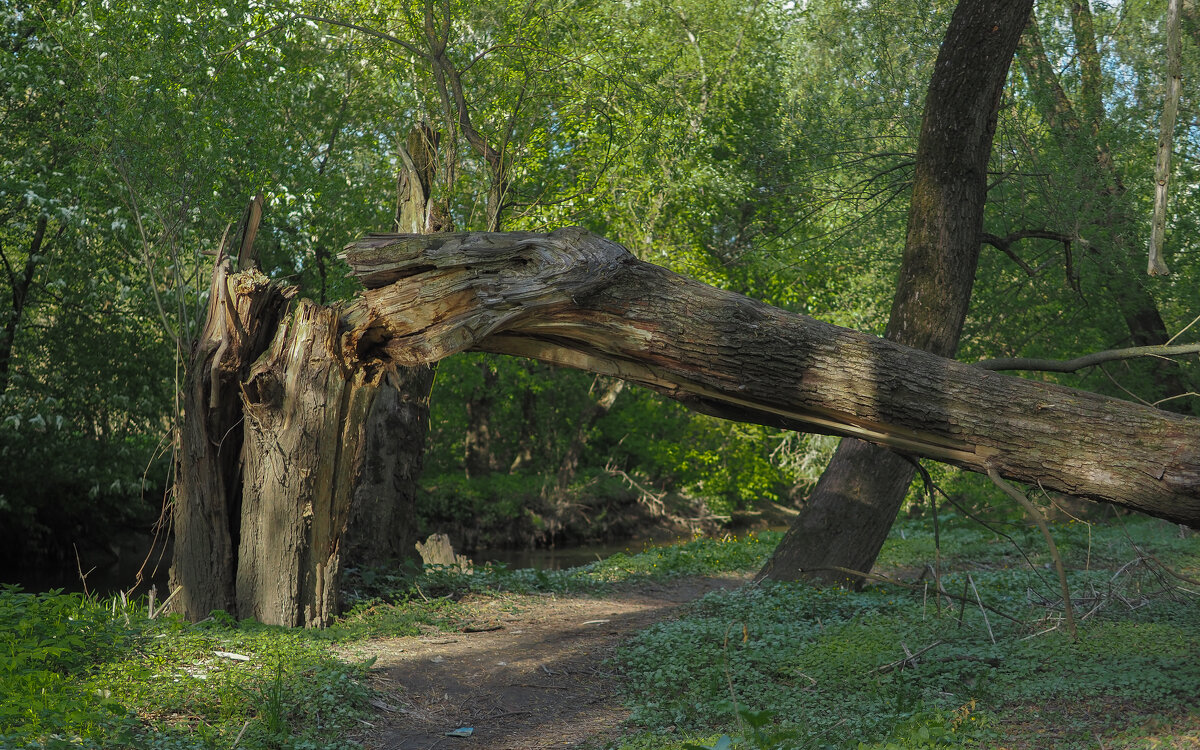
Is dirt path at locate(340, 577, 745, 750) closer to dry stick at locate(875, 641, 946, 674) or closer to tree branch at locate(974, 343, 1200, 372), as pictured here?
dry stick at locate(875, 641, 946, 674)

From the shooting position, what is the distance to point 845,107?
11.6 meters

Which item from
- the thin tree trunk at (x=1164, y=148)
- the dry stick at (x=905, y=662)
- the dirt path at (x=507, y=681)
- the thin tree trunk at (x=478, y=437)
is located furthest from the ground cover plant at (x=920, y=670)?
the thin tree trunk at (x=478, y=437)

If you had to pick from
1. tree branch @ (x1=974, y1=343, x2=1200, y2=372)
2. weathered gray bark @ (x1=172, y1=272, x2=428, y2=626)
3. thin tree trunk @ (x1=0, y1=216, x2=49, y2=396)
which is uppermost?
thin tree trunk @ (x1=0, y1=216, x2=49, y2=396)

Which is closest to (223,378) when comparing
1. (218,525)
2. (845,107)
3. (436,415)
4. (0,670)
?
(218,525)

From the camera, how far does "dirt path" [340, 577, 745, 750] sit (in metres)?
5.06

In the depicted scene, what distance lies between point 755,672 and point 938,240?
3.91m

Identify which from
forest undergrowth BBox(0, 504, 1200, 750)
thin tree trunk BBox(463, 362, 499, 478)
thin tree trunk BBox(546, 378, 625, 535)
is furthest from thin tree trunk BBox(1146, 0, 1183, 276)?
thin tree trunk BBox(463, 362, 499, 478)

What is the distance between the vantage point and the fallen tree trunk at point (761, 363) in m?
4.32

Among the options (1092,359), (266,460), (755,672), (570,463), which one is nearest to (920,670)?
(755,672)

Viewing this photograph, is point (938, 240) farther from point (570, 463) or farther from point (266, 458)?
point (570, 463)

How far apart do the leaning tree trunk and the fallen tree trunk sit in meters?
2.56

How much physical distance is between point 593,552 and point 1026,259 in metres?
10.9

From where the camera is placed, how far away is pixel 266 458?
22.4ft

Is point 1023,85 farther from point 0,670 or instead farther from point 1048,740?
point 0,670
